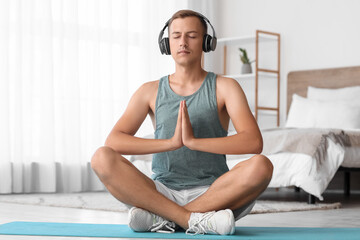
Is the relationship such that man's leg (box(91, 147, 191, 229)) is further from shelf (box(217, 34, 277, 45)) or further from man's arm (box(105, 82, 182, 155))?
shelf (box(217, 34, 277, 45))

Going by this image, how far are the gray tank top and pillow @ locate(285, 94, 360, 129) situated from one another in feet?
9.51

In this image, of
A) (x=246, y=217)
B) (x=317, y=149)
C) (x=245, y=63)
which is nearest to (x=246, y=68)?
(x=245, y=63)

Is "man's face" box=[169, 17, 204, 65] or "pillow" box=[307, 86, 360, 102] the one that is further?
"pillow" box=[307, 86, 360, 102]

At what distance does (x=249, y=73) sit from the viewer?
19.3ft

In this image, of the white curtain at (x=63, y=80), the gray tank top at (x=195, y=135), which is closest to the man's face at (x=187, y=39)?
the gray tank top at (x=195, y=135)

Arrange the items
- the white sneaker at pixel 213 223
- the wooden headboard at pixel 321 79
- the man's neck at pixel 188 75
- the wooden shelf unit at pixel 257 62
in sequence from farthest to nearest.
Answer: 1. the wooden shelf unit at pixel 257 62
2. the wooden headboard at pixel 321 79
3. the man's neck at pixel 188 75
4. the white sneaker at pixel 213 223

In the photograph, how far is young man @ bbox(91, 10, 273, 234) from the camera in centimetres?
193

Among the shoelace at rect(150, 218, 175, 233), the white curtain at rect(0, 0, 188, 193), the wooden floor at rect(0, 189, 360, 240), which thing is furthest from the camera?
the white curtain at rect(0, 0, 188, 193)

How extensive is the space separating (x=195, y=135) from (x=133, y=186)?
0.92 ft

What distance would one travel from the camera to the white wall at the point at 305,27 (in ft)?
17.7

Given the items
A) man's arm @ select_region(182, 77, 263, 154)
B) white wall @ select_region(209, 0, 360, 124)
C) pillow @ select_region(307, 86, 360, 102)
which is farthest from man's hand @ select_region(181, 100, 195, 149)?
white wall @ select_region(209, 0, 360, 124)

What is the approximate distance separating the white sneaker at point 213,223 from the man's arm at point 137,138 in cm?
24

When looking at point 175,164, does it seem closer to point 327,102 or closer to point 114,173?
point 114,173

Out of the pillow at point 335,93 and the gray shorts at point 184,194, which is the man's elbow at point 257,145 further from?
the pillow at point 335,93
